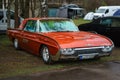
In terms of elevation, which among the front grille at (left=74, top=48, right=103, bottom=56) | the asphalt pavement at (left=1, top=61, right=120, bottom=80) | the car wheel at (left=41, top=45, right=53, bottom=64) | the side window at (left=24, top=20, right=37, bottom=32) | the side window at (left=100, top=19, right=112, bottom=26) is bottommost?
the asphalt pavement at (left=1, top=61, right=120, bottom=80)

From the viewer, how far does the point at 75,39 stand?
10242 millimetres

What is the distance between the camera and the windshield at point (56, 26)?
11.4m

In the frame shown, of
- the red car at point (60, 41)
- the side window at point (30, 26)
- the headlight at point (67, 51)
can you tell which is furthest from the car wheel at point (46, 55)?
the side window at point (30, 26)

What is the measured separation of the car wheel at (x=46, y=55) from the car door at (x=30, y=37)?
0.42 m

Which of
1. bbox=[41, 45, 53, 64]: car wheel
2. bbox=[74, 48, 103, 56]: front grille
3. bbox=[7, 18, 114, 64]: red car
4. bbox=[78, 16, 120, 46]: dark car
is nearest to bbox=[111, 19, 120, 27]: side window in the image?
bbox=[78, 16, 120, 46]: dark car

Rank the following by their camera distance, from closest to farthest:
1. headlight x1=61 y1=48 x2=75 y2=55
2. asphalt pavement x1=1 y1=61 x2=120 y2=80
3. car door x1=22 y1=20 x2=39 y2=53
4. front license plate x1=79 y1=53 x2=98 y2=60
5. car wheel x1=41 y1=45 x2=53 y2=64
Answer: asphalt pavement x1=1 y1=61 x2=120 y2=80 → headlight x1=61 y1=48 x2=75 y2=55 → front license plate x1=79 y1=53 x2=98 y2=60 → car wheel x1=41 y1=45 x2=53 y2=64 → car door x1=22 y1=20 x2=39 y2=53

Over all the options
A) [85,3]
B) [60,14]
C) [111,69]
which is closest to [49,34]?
[111,69]

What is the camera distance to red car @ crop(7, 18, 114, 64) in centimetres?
988

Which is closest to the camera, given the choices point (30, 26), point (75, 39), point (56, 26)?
point (75, 39)

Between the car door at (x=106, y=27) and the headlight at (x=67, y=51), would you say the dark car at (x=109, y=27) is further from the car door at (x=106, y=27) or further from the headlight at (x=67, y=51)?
the headlight at (x=67, y=51)

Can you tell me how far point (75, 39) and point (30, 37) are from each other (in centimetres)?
206

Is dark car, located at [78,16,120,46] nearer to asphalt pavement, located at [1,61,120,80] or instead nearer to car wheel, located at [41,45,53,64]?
asphalt pavement, located at [1,61,120,80]

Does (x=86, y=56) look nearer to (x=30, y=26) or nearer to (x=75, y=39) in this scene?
(x=75, y=39)

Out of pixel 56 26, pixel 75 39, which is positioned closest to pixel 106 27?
pixel 56 26
